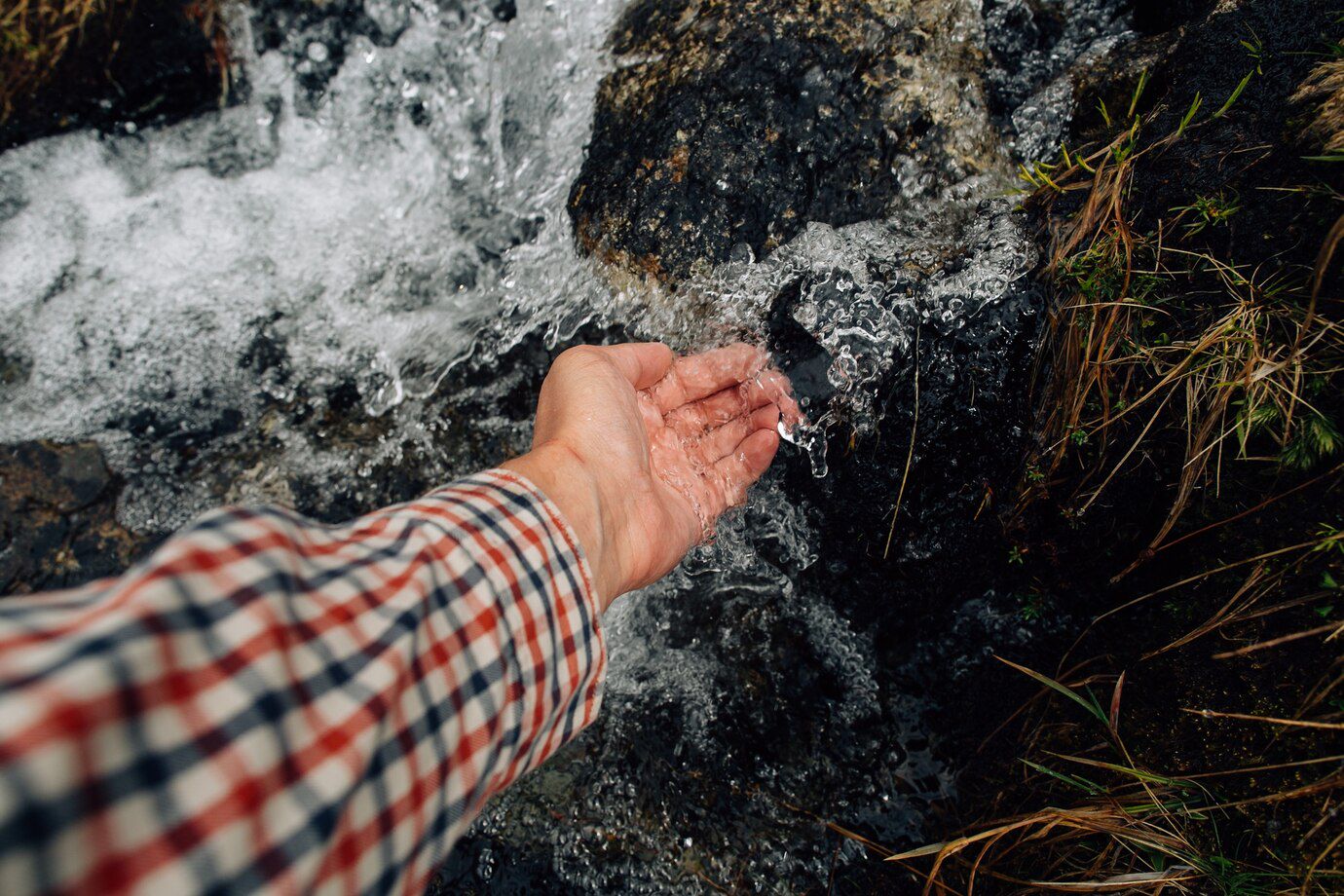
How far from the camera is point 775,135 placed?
7.86 ft

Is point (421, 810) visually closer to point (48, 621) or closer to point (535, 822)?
point (48, 621)

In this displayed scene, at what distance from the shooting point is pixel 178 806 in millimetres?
776

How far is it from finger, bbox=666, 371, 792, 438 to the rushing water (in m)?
0.17

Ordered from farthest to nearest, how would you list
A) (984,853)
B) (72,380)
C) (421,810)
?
1. (72,380)
2. (984,853)
3. (421,810)

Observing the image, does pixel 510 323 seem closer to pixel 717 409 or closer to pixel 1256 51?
pixel 717 409

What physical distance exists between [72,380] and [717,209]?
9.35 feet

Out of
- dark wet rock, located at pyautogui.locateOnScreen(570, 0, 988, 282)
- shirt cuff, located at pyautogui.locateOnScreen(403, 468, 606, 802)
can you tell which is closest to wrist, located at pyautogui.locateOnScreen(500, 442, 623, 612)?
shirt cuff, located at pyautogui.locateOnScreen(403, 468, 606, 802)

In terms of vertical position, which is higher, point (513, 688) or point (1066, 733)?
point (513, 688)

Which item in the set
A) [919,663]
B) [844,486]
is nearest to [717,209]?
[844,486]

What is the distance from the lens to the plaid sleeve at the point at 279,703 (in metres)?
0.72

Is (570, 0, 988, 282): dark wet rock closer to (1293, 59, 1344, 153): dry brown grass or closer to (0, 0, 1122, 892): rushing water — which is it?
(0, 0, 1122, 892): rushing water

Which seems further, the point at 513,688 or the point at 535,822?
→ the point at 535,822

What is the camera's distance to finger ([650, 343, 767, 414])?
7.72 feet

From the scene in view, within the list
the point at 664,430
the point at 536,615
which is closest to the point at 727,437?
the point at 664,430
